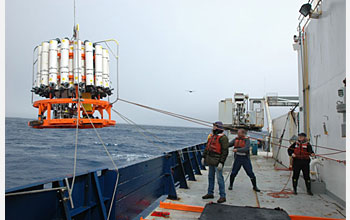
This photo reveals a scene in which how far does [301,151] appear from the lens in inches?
246

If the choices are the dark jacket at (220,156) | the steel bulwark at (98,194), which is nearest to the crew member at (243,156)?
the dark jacket at (220,156)

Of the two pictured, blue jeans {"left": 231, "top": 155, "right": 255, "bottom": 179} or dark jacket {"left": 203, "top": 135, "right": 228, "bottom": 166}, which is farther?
blue jeans {"left": 231, "top": 155, "right": 255, "bottom": 179}

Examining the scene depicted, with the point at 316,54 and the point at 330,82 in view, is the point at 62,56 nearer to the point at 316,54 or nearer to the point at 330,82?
the point at 330,82

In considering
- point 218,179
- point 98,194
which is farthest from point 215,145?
point 98,194

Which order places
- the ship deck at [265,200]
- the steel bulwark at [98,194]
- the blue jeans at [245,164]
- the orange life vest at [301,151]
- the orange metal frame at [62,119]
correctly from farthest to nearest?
the blue jeans at [245,164]
the orange life vest at [301,151]
the ship deck at [265,200]
the orange metal frame at [62,119]
the steel bulwark at [98,194]

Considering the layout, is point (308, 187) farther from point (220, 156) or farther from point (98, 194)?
point (98, 194)

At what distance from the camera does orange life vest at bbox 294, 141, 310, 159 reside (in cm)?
617

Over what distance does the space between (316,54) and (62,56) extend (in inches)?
253

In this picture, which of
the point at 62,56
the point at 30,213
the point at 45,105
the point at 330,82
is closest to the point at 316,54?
the point at 330,82

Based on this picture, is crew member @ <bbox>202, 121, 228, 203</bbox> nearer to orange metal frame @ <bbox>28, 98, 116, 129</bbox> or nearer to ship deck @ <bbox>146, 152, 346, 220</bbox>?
ship deck @ <bbox>146, 152, 346, 220</bbox>

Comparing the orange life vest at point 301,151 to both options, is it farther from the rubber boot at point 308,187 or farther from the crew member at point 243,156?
the crew member at point 243,156

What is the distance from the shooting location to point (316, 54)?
6832 mm

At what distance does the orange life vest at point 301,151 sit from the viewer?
617 cm

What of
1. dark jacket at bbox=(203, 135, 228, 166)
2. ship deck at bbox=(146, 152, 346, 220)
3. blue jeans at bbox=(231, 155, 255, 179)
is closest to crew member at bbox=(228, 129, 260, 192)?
blue jeans at bbox=(231, 155, 255, 179)
